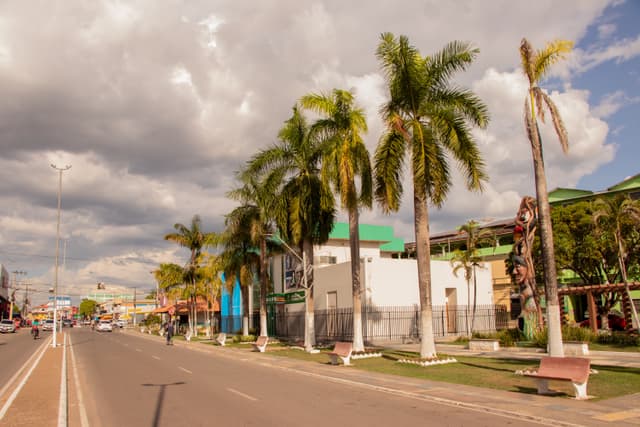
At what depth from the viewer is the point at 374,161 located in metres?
20.0

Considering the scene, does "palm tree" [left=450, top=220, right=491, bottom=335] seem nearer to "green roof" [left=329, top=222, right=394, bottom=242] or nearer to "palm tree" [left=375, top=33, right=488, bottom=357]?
"green roof" [left=329, top=222, right=394, bottom=242]

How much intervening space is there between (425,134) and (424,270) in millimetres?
5044

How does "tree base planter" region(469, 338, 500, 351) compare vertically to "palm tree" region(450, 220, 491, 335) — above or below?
below

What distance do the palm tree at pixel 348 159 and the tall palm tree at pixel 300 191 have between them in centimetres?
199

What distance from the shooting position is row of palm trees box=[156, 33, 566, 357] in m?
19.0

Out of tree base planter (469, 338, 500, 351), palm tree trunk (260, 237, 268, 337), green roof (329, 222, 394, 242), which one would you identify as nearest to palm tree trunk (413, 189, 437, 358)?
tree base planter (469, 338, 500, 351)

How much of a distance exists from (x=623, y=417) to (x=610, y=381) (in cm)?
441

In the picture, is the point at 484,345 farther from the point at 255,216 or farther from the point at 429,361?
the point at 255,216

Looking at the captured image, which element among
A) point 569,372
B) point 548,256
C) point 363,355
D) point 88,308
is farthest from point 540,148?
point 88,308

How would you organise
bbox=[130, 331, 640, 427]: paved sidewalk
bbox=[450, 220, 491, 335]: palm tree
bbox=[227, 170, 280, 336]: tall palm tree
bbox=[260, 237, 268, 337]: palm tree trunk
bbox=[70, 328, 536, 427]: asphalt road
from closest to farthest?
bbox=[130, 331, 640, 427]: paved sidewalk < bbox=[70, 328, 536, 427]: asphalt road < bbox=[227, 170, 280, 336]: tall palm tree < bbox=[260, 237, 268, 337]: palm tree trunk < bbox=[450, 220, 491, 335]: palm tree

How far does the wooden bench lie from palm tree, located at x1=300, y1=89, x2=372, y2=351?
11.8 metres

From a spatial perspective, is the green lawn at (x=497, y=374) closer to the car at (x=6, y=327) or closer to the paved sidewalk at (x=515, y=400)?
the paved sidewalk at (x=515, y=400)

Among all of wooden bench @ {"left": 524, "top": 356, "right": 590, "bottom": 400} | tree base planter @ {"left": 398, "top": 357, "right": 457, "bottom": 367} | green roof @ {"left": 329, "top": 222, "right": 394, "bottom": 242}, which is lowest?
tree base planter @ {"left": 398, "top": 357, "right": 457, "bottom": 367}

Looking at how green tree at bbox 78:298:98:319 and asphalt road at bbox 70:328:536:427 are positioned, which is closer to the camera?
asphalt road at bbox 70:328:536:427
